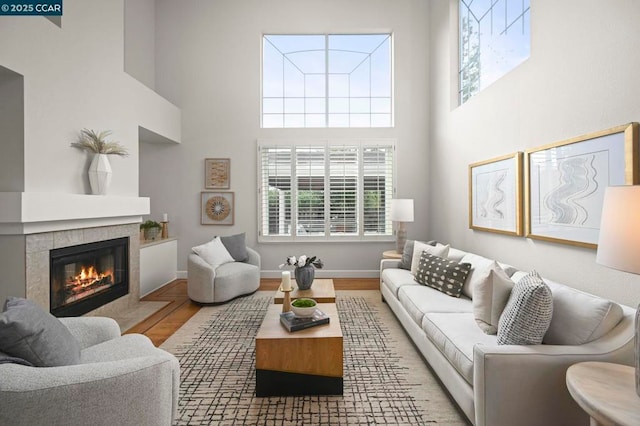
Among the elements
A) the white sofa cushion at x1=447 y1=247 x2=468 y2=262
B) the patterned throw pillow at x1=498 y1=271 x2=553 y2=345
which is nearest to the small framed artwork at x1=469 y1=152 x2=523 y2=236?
the white sofa cushion at x1=447 y1=247 x2=468 y2=262

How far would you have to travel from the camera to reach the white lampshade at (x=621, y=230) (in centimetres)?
132

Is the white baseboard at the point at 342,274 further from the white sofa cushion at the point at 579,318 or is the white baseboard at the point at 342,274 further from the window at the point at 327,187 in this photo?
the white sofa cushion at the point at 579,318

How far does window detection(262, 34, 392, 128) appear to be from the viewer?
592cm

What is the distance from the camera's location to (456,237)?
475 cm

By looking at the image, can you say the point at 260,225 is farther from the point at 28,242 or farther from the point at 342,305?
the point at 28,242

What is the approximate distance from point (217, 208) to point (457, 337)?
4580mm

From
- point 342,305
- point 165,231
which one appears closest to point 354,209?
point 342,305

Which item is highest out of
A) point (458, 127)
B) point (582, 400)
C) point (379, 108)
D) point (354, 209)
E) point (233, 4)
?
point (233, 4)

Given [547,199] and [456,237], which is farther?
[456,237]

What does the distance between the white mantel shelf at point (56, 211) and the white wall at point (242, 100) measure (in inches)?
71.2

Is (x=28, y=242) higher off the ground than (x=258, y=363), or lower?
higher

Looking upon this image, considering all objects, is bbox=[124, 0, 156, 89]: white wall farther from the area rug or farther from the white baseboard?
the area rug

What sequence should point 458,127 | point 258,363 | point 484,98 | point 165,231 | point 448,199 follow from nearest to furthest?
1. point 258,363
2. point 484,98
3. point 458,127
4. point 448,199
5. point 165,231

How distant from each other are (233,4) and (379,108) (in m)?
3.09
